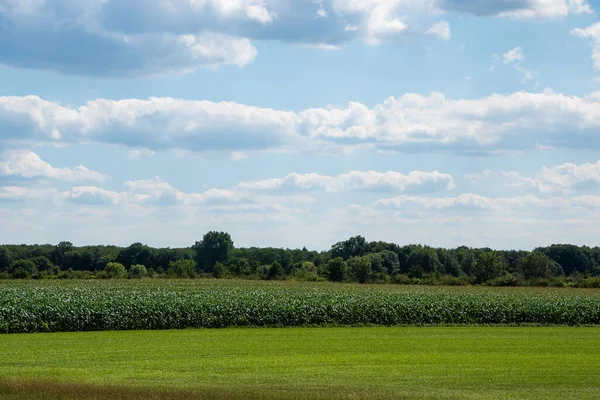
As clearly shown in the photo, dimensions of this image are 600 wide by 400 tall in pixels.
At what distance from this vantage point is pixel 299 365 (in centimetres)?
2311

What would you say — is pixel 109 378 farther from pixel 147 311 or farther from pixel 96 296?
pixel 96 296

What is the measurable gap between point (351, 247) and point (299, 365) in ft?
416

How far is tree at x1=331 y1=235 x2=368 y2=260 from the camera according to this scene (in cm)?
14900

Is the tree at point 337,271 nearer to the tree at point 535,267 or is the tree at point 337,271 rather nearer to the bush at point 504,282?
the bush at point 504,282

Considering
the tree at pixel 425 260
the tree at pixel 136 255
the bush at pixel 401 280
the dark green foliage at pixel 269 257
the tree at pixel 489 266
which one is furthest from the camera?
the tree at pixel 136 255

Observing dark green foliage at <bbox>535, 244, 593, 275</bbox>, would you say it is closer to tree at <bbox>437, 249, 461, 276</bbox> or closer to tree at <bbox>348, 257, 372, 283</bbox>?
tree at <bbox>437, 249, 461, 276</bbox>

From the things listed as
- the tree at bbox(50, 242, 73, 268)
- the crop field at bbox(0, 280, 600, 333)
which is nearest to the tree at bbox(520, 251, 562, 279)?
the crop field at bbox(0, 280, 600, 333)

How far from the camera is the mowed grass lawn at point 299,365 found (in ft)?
58.3

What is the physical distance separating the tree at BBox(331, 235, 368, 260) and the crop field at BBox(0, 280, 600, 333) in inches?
3938

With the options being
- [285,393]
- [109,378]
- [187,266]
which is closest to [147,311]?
[109,378]

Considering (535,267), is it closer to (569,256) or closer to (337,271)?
(337,271)

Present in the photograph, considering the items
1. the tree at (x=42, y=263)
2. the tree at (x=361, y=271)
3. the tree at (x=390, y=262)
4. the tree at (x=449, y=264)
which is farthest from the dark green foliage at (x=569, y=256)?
the tree at (x=42, y=263)

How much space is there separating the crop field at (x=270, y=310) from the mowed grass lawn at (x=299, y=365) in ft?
9.16

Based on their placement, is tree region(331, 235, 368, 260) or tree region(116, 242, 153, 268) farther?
tree region(331, 235, 368, 260)
